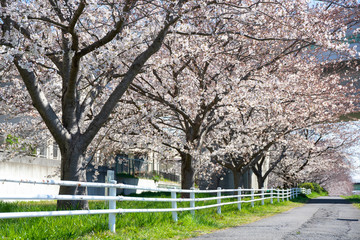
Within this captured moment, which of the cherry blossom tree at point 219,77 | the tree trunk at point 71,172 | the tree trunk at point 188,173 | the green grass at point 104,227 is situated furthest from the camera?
the tree trunk at point 188,173

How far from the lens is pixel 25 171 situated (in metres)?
A: 24.6

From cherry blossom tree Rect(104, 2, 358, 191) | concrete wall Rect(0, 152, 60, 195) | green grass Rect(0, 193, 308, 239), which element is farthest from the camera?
concrete wall Rect(0, 152, 60, 195)

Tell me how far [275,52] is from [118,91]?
7768mm

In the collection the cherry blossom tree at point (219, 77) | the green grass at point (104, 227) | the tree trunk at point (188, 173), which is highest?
the cherry blossom tree at point (219, 77)

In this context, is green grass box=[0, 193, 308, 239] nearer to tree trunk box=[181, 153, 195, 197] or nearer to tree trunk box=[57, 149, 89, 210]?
tree trunk box=[57, 149, 89, 210]

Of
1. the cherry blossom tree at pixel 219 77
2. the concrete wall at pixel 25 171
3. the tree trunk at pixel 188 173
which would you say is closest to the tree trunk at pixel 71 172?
the cherry blossom tree at pixel 219 77

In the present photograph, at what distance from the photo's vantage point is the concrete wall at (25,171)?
2270 centimetres

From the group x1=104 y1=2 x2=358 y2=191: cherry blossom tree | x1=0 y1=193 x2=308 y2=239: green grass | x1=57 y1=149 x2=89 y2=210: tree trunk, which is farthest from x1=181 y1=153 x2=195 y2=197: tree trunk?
x1=57 y1=149 x2=89 y2=210: tree trunk

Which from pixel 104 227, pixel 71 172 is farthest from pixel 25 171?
pixel 104 227

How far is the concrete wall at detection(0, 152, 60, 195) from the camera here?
894 inches

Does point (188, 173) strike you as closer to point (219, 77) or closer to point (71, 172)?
point (219, 77)

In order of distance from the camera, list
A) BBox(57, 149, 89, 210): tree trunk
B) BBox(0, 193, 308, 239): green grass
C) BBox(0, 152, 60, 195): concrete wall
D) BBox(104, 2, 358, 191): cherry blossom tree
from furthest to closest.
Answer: BBox(0, 152, 60, 195): concrete wall
BBox(104, 2, 358, 191): cherry blossom tree
BBox(57, 149, 89, 210): tree trunk
BBox(0, 193, 308, 239): green grass

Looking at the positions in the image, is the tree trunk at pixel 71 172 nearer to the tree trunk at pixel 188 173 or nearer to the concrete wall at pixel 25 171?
the tree trunk at pixel 188 173

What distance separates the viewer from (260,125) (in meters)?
20.7
